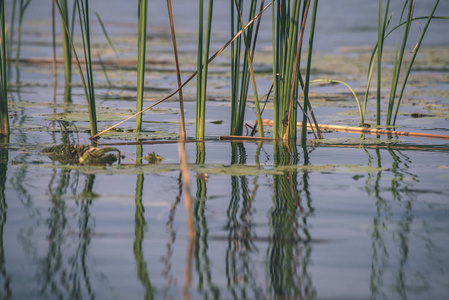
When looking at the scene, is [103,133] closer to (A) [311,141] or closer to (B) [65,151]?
(B) [65,151]

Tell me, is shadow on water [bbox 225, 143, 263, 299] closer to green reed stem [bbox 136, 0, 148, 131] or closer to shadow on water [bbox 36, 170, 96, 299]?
shadow on water [bbox 36, 170, 96, 299]

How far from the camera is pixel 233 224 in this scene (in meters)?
1.52

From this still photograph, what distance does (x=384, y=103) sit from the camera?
4.24m

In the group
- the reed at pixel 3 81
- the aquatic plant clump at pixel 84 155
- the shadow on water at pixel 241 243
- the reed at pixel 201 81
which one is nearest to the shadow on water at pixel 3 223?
the aquatic plant clump at pixel 84 155

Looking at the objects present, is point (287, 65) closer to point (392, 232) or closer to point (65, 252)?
point (392, 232)

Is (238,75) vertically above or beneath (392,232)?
above

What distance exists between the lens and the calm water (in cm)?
118

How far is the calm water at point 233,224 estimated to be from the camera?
118 centimetres

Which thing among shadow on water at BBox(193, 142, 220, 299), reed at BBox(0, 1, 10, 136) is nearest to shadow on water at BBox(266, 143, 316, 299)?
shadow on water at BBox(193, 142, 220, 299)

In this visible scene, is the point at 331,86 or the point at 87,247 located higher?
the point at 331,86

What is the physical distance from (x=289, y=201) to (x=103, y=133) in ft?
4.12

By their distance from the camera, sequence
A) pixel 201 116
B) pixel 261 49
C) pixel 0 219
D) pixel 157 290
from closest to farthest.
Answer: pixel 157 290
pixel 0 219
pixel 201 116
pixel 261 49

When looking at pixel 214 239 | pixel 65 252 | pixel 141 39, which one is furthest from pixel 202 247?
pixel 141 39

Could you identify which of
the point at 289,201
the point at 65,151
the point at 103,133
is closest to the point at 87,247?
the point at 289,201
